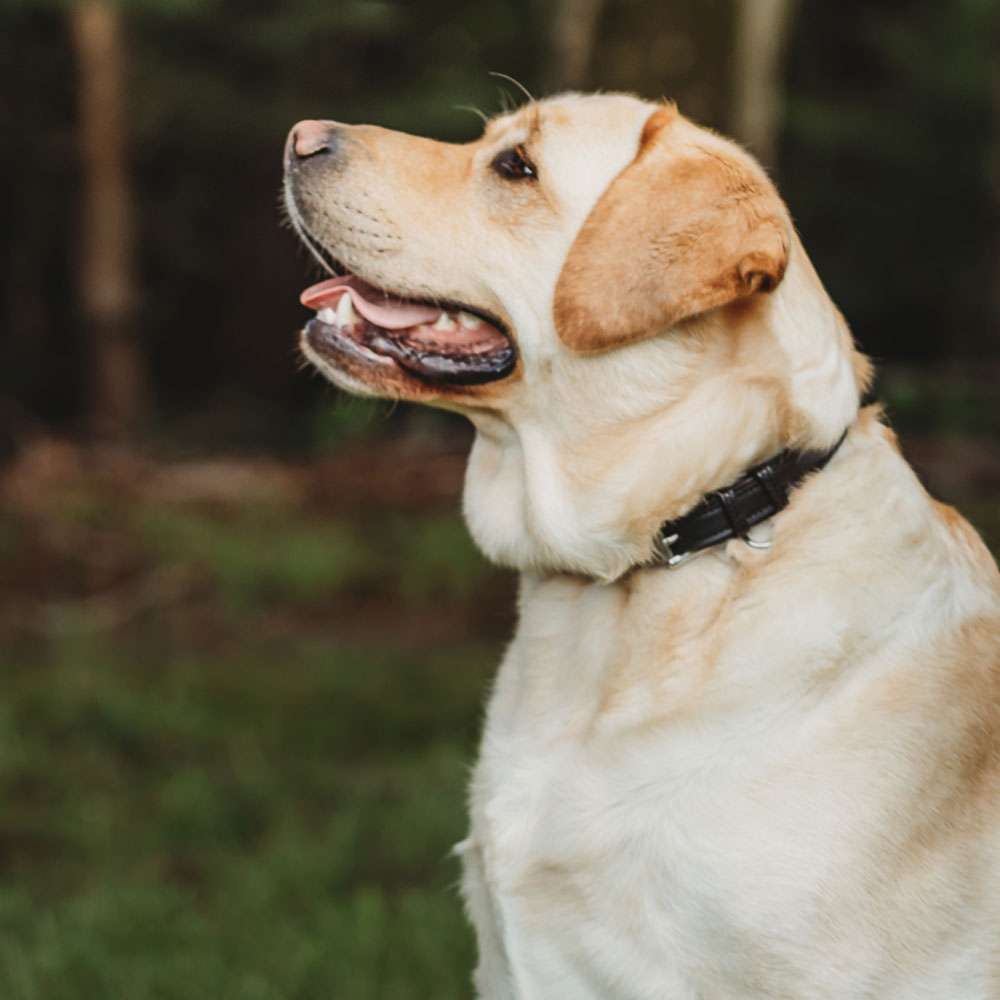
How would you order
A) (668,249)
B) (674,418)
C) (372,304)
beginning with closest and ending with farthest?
(668,249) → (674,418) → (372,304)

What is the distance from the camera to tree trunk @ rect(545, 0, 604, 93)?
6.94 m

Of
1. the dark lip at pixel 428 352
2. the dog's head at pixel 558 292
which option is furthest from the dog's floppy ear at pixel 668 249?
the dark lip at pixel 428 352

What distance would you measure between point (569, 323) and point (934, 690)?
879mm

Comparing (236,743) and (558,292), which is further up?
(558,292)

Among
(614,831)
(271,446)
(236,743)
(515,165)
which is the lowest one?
(271,446)

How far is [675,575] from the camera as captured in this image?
2740mm

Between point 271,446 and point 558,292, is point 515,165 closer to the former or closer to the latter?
point 558,292

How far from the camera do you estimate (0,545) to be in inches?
298

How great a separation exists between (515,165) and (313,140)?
39cm

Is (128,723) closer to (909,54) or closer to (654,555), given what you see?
(654,555)

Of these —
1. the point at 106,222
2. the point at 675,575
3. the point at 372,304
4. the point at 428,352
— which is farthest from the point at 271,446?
the point at 675,575

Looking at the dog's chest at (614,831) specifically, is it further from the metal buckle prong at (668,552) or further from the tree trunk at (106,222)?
the tree trunk at (106,222)

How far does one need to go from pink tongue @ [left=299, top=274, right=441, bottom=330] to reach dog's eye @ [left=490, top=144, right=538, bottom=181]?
305 millimetres

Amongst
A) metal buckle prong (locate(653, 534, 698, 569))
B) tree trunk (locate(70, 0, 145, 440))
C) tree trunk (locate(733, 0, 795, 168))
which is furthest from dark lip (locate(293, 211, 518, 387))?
tree trunk (locate(70, 0, 145, 440))
